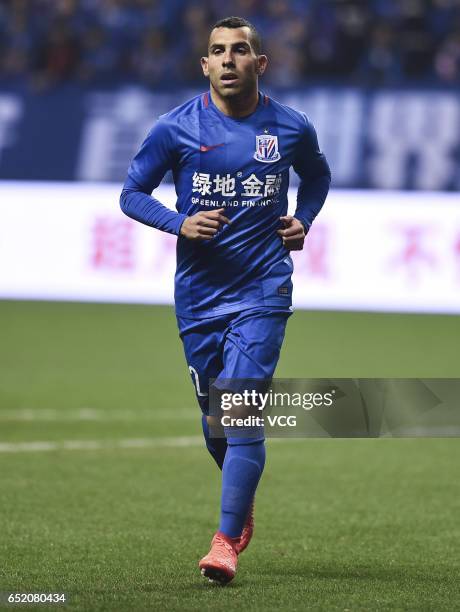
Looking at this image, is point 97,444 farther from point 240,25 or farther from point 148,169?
point 240,25

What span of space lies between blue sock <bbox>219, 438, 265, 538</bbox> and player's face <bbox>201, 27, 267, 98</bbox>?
4.93ft

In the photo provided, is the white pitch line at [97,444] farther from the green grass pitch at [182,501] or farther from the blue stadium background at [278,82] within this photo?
the blue stadium background at [278,82]

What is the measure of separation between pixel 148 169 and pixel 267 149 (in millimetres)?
525

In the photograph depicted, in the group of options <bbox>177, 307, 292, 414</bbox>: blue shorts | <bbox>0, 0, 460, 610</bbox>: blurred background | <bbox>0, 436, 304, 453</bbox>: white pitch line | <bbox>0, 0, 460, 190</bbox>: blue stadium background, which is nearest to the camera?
<bbox>177, 307, 292, 414</bbox>: blue shorts

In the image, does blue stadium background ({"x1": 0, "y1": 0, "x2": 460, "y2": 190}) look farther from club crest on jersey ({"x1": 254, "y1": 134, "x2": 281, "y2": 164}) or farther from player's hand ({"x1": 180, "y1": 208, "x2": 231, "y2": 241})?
player's hand ({"x1": 180, "y1": 208, "x2": 231, "y2": 241})

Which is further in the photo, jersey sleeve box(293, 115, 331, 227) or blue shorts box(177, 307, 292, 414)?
jersey sleeve box(293, 115, 331, 227)

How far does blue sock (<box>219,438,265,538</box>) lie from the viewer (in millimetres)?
5668

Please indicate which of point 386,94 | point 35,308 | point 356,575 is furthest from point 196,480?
point 386,94

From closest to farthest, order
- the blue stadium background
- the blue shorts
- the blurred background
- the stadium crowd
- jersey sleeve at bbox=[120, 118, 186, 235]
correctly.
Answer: the blue shorts
jersey sleeve at bbox=[120, 118, 186, 235]
the blurred background
the blue stadium background
the stadium crowd

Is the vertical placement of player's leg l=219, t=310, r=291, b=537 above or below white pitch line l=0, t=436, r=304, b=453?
above

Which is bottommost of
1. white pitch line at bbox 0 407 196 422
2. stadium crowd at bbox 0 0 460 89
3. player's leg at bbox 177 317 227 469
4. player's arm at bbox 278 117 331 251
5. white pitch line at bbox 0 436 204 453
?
white pitch line at bbox 0 407 196 422

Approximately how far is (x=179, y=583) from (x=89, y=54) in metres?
18.8

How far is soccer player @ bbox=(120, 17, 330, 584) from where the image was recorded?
5832 mm

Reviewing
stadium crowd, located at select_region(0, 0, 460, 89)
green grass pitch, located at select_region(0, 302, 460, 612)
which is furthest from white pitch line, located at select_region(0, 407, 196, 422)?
stadium crowd, located at select_region(0, 0, 460, 89)
